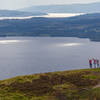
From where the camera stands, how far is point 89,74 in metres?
42.9

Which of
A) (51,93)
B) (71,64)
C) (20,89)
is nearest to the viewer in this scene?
(51,93)

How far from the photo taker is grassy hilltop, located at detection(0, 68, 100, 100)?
33469mm

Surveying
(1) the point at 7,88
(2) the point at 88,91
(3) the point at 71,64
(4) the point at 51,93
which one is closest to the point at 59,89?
(4) the point at 51,93

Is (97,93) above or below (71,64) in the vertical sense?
above

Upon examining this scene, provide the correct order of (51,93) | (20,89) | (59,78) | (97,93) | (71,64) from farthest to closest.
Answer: (71,64), (59,78), (20,89), (51,93), (97,93)

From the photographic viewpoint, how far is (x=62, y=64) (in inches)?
7018

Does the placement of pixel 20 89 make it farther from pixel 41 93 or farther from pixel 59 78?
pixel 59 78

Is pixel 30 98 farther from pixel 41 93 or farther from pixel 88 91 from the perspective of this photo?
pixel 88 91

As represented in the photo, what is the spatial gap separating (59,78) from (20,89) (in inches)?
268

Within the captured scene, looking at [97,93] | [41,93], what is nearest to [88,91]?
Result: [97,93]

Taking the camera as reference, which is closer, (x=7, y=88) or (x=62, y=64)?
(x=7, y=88)

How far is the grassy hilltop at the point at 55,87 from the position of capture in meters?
33.5

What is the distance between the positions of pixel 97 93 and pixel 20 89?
11.2 meters

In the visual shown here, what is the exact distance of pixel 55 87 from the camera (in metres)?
37.4
